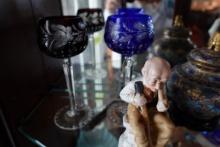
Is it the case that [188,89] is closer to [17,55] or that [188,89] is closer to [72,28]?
[72,28]

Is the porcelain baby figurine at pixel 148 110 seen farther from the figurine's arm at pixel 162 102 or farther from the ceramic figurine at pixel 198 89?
the ceramic figurine at pixel 198 89

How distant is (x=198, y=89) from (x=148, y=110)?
0.45ft

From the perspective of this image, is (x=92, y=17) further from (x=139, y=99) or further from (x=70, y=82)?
(x=139, y=99)

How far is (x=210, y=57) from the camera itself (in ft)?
1.26

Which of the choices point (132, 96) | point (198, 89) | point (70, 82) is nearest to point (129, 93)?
point (132, 96)

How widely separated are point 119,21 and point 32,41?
9.0 inches

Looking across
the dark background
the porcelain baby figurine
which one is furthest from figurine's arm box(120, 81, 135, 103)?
the dark background

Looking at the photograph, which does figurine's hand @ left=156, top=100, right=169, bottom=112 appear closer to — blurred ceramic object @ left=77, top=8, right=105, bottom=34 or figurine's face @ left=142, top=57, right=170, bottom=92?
figurine's face @ left=142, top=57, right=170, bottom=92

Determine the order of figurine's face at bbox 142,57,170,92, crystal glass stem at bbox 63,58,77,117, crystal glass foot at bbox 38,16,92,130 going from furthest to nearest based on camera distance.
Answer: crystal glass stem at bbox 63,58,77,117
crystal glass foot at bbox 38,16,92,130
figurine's face at bbox 142,57,170,92

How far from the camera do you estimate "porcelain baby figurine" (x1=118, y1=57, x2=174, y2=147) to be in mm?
316

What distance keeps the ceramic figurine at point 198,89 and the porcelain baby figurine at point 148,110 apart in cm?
12

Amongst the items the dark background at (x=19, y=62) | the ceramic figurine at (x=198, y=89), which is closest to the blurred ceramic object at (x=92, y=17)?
the dark background at (x=19, y=62)

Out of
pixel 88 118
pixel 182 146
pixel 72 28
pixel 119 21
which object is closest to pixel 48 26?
→ pixel 72 28

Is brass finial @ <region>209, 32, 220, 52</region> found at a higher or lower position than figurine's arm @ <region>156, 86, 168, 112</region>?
higher
